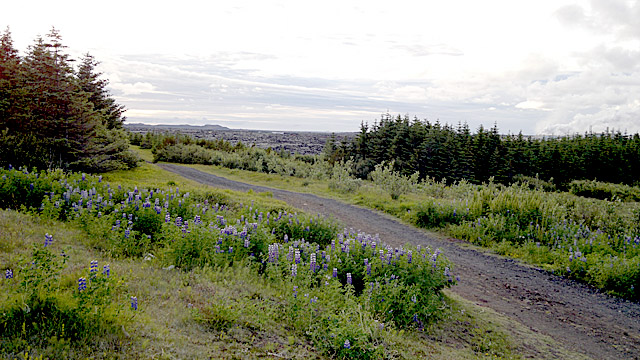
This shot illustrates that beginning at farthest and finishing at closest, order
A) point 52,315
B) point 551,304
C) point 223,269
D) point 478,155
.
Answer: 1. point 478,155
2. point 551,304
3. point 223,269
4. point 52,315

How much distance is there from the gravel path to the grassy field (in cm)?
59

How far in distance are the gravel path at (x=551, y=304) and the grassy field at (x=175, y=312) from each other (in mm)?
592

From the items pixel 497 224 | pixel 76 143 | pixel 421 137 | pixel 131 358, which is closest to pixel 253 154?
pixel 76 143

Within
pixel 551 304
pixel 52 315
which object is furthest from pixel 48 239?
pixel 551 304

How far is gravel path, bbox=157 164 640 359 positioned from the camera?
531cm

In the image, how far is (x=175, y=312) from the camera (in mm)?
3574

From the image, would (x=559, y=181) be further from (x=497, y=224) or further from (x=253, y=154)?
(x=497, y=224)

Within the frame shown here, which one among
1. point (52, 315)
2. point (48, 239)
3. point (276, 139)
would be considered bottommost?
point (52, 315)

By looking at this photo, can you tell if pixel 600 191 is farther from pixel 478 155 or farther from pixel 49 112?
pixel 49 112

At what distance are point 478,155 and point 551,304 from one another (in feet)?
124

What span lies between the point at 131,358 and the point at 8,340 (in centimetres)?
80

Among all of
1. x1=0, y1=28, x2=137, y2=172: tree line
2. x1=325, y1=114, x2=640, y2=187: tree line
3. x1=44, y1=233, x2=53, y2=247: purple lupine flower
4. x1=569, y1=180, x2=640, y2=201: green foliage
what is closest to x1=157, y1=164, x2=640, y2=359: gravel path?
x1=44, y1=233, x2=53, y2=247: purple lupine flower

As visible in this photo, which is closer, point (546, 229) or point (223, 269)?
point (223, 269)

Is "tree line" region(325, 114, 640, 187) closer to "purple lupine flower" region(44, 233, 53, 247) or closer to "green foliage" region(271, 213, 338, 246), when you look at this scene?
"green foliage" region(271, 213, 338, 246)
